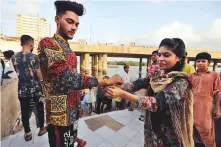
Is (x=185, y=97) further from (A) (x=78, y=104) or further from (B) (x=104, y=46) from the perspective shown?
(B) (x=104, y=46)

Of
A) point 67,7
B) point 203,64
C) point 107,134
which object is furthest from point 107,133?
point 67,7

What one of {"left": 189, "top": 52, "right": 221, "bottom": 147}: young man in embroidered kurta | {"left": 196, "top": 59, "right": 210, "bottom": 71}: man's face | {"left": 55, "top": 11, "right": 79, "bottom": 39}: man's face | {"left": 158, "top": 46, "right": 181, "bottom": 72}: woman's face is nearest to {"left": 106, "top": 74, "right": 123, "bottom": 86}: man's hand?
{"left": 158, "top": 46, "right": 181, "bottom": 72}: woman's face

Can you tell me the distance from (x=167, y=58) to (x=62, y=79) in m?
0.95

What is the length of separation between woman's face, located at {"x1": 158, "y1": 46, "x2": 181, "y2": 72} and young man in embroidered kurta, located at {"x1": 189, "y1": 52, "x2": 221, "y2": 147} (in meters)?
1.88

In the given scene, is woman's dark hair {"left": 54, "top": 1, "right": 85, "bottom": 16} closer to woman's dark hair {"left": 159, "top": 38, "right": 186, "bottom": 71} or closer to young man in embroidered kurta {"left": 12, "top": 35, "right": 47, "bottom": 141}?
woman's dark hair {"left": 159, "top": 38, "right": 186, "bottom": 71}

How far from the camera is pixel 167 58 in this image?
61.4 inches

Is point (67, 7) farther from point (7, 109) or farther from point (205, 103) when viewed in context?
point (7, 109)

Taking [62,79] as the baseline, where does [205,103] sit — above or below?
below

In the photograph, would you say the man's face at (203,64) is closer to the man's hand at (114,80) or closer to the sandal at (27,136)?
the man's hand at (114,80)

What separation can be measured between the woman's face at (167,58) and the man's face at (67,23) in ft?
2.80

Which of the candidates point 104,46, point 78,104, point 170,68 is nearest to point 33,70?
point 78,104

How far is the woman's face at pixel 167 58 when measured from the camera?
1553mm

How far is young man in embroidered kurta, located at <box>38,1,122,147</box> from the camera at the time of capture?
1431 mm

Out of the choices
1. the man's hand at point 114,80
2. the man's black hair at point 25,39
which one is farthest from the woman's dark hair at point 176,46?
the man's black hair at point 25,39
